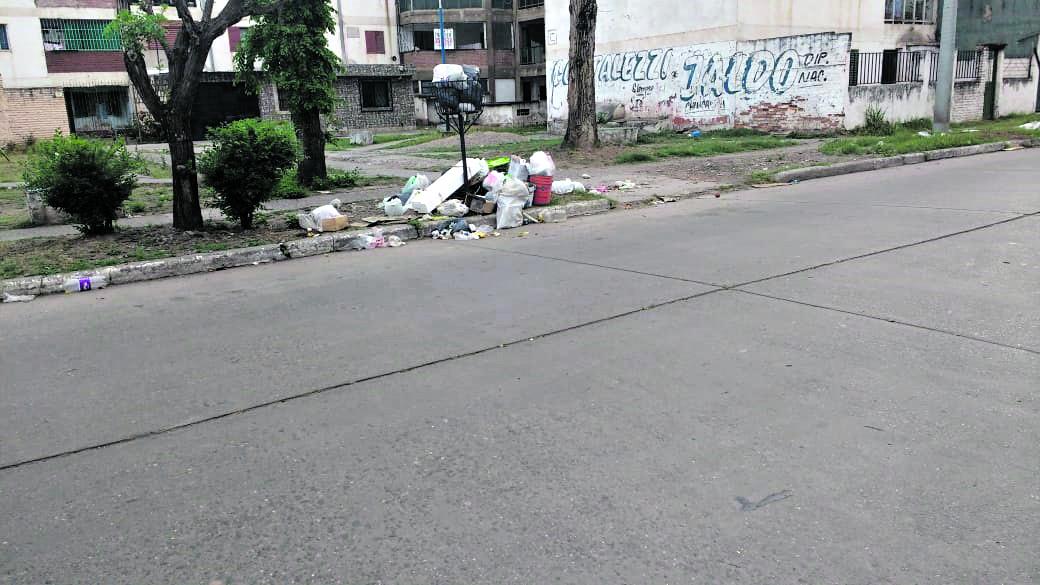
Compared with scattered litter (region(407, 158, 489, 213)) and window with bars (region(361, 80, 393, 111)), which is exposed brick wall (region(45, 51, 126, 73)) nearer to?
window with bars (region(361, 80, 393, 111))

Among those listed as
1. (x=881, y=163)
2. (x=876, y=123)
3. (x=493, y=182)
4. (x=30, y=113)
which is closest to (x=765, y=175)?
(x=881, y=163)

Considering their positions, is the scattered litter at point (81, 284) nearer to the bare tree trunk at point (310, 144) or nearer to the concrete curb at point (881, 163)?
the bare tree trunk at point (310, 144)

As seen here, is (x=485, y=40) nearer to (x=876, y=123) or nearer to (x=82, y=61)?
(x=82, y=61)

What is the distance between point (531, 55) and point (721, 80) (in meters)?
31.4

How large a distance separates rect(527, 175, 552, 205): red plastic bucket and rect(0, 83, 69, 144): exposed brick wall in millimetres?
28400

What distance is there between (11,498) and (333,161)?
63.1 feet

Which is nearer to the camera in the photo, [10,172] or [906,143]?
[906,143]

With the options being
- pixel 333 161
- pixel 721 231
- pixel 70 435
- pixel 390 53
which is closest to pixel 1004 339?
pixel 721 231

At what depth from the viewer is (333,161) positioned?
21.7m

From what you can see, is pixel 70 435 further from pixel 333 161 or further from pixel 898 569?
pixel 333 161

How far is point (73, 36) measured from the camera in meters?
39.3

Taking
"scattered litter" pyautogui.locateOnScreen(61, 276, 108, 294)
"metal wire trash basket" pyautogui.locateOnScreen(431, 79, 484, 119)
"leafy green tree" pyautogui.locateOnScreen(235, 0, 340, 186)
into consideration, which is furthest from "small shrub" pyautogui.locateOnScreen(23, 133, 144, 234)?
"leafy green tree" pyautogui.locateOnScreen(235, 0, 340, 186)

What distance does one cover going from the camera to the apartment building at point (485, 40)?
51.5 metres

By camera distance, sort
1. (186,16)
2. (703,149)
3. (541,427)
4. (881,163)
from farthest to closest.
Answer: (703,149) → (881,163) → (186,16) → (541,427)
